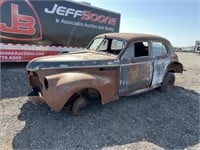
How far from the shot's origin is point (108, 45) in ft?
21.8

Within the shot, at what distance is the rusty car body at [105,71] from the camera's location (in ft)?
16.1

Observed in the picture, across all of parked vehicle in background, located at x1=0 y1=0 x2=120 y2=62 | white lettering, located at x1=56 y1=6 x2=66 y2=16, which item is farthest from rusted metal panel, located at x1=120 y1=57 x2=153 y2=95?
white lettering, located at x1=56 y1=6 x2=66 y2=16

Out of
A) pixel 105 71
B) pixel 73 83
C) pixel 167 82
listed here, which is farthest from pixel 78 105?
pixel 167 82

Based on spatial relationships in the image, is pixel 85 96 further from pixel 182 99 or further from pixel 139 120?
pixel 182 99

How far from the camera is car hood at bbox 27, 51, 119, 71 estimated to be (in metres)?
5.12

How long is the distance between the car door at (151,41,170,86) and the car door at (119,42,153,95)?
0.77 ft

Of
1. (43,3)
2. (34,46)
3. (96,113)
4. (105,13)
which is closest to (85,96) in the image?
(96,113)

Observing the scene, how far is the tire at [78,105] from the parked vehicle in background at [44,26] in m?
A: 4.49

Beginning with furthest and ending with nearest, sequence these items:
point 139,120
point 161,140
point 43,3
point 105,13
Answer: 1. point 105,13
2. point 43,3
3. point 139,120
4. point 161,140

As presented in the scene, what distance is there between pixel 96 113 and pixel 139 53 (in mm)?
2176

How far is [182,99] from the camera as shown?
720 centimetres

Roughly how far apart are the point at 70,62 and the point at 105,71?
3.03ft

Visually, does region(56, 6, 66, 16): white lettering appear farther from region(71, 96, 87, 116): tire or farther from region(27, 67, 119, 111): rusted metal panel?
region(71, 96, 87, 116): tire

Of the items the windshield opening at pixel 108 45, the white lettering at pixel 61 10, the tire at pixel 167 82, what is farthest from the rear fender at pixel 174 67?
the white lettering at pixel 61 10
